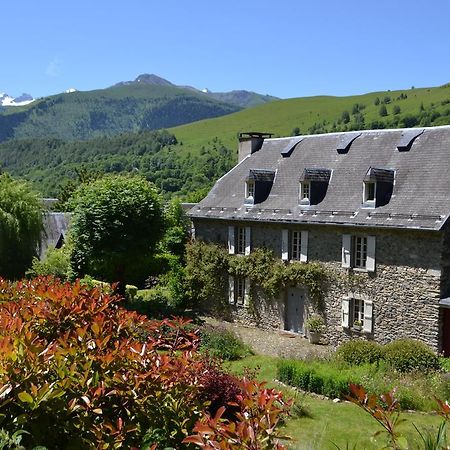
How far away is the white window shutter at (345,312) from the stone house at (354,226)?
39 millimetres

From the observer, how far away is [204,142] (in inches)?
6093

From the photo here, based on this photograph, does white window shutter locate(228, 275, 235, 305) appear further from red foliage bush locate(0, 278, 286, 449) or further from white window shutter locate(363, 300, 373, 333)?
red foliage bush locate(0, 278, 286, 449)

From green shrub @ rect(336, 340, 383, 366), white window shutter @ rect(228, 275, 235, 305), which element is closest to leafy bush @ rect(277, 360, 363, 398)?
green shrub @ rect(336, 340, 383, 366)

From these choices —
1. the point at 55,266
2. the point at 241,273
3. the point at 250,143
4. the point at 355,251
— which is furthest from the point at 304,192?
the point at 55,266

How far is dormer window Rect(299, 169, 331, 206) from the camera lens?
22.9m

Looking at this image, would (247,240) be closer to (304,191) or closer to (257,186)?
(257,186)

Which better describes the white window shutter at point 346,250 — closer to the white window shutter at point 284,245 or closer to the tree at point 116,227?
the white window shutter at point 284,245

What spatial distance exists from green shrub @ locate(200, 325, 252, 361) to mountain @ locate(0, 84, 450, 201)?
261ft

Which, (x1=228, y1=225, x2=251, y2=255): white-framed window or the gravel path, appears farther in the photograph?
(x1=228, y1=225, x2=251, y2=255): white-framed window

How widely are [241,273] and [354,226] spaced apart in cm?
645

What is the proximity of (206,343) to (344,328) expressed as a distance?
557 cm

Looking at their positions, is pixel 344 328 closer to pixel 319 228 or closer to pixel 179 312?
pixel 319 228

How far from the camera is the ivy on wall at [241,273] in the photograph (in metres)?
22.3

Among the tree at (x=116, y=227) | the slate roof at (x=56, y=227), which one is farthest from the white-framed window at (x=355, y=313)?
the slate roof at (x=56, y=227)
